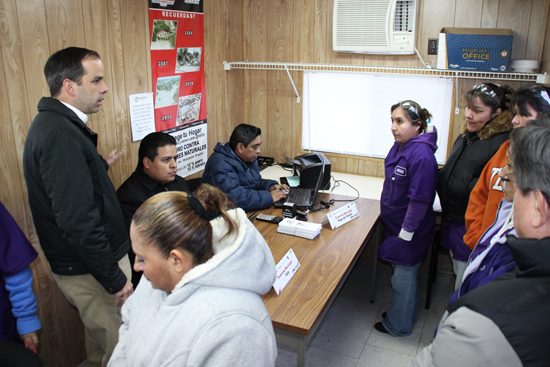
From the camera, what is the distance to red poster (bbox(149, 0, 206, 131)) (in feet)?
9.55

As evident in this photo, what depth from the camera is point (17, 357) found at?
47.0 inches

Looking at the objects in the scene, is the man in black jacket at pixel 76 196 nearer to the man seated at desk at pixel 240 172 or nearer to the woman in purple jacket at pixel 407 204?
the man seated at desk at pixel 240 172

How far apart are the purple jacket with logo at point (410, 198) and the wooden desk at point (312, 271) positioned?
0.50ft

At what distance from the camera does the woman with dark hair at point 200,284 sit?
3.34 ft

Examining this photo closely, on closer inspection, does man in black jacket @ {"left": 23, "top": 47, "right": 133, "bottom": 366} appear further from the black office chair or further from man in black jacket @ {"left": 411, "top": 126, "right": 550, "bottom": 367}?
man in black jacket @ {"left": 411, "top": 126, "right": 550, "bottom": 367}

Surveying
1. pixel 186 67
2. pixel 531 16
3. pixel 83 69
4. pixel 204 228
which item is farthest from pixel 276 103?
pixel 204 228

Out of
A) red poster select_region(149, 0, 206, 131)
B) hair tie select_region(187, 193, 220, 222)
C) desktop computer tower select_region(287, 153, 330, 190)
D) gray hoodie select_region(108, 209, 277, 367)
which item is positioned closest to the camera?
gray hoodie select_region(108, 209, 277, 367)

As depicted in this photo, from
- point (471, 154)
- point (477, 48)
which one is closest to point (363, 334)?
point (471, 154)

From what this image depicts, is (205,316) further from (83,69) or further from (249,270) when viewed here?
(83,69)

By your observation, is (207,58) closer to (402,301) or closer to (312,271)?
(312,271)

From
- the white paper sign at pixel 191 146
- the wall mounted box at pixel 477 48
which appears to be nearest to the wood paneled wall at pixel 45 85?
the white paper sign at pixel 191 146

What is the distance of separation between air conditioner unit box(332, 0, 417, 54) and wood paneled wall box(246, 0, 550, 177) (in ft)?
0.29

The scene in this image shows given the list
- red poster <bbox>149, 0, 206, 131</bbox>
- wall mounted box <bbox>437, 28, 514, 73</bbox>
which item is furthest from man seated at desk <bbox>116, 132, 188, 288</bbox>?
wall mounted box <bbox>437, 28, 514, 73</bbox>

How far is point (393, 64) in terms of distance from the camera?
345 centimetres
